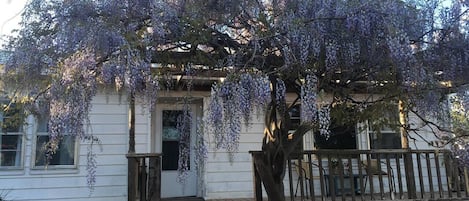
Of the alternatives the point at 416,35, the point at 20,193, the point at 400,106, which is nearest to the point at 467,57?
the point at 416,35

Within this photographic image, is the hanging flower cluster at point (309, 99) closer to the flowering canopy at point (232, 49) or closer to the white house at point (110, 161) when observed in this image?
the flowering canopy at point (232, 49)

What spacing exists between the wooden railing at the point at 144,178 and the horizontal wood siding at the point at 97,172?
174 centimetres

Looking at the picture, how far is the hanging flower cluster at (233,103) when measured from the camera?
3717mm

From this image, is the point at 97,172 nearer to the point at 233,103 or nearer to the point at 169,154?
the point at 169,154

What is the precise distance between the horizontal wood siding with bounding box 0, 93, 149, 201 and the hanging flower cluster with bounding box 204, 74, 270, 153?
3936mm

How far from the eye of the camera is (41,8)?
4152mm

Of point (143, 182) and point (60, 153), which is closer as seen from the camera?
point (143, 182)

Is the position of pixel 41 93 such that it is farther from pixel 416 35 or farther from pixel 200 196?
pixel 200 196

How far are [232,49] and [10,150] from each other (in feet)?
16.9

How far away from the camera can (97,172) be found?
773cm

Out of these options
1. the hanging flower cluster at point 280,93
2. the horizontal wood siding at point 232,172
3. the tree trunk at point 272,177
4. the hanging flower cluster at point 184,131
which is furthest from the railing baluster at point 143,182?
the hanging flower cluster at point 280,93

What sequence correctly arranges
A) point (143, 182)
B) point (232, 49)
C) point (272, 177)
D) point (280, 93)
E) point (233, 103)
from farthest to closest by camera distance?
point (143, 182), point (272, 177), point (232, 49), point (280, 93), point (233, 103)

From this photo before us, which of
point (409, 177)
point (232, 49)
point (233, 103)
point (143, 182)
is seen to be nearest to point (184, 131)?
point (233, 103)

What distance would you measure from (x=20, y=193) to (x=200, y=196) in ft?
10.4
